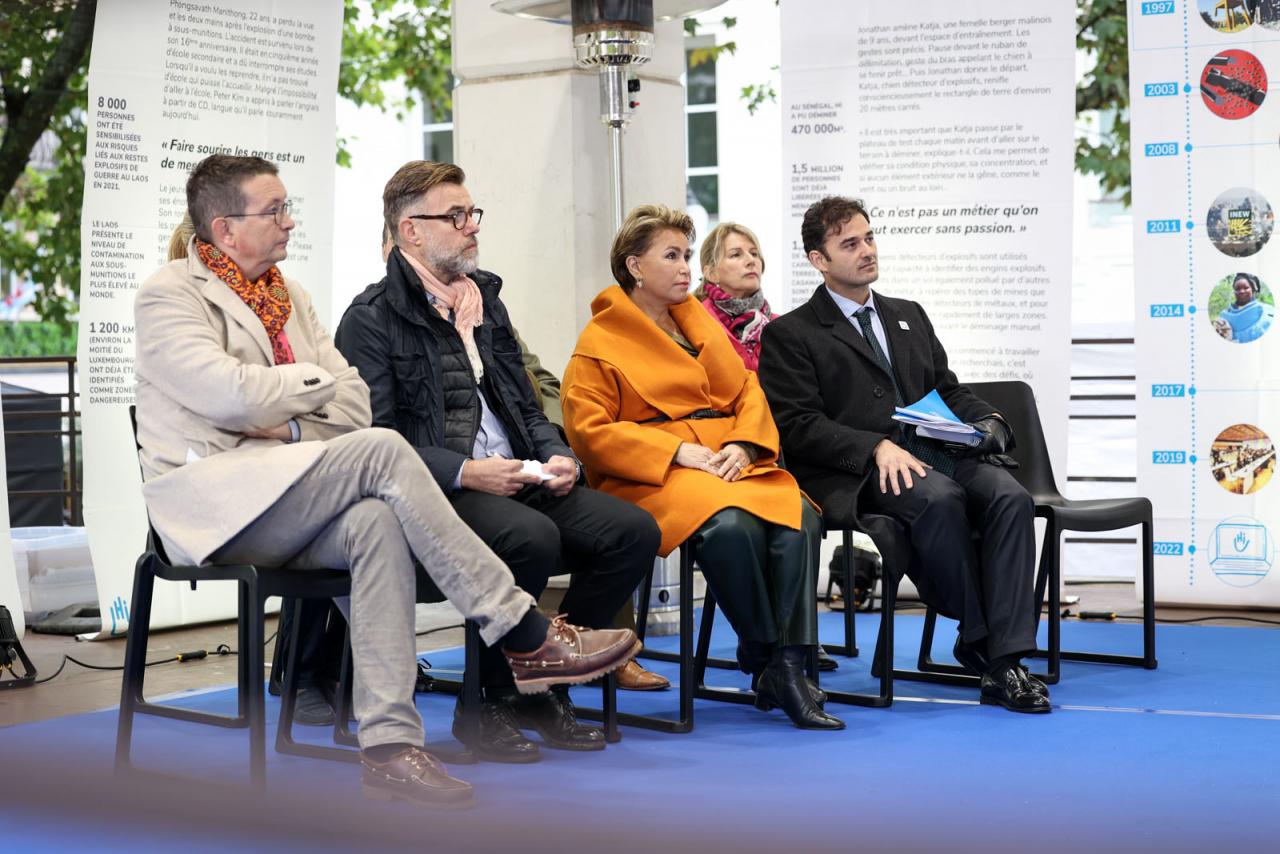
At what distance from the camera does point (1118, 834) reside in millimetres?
2615

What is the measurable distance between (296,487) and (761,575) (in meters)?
1.24

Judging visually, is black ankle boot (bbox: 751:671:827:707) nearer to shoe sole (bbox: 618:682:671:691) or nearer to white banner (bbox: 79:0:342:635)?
shoe sole (bbox: 618:682:671:691)

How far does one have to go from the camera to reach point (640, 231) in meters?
3.92

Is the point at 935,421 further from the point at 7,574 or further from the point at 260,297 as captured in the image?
the point at 7,574

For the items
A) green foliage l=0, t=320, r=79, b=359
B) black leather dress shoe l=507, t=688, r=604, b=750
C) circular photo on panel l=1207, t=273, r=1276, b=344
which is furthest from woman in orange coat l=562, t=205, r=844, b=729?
green foliage l=0, t=320, r=79, b=359

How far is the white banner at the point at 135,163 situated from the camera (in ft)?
16.2

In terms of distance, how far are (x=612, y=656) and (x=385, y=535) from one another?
Answer: 1.85 ft

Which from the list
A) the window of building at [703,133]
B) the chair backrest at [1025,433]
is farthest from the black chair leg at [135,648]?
the window of building at [703,133]

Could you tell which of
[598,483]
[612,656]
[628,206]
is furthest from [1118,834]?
[628,206]

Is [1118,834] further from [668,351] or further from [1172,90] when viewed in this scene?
[1172,90]

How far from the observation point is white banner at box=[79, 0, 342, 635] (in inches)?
194

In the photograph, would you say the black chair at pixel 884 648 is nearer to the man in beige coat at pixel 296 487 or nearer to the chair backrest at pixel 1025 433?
the chair backrest at pixel 1025 433

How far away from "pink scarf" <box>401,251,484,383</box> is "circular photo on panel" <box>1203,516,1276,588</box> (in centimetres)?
307

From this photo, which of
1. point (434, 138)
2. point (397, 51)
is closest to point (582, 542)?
point (397, 51)
